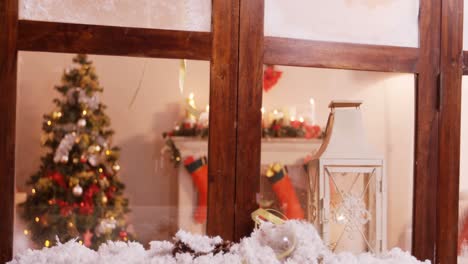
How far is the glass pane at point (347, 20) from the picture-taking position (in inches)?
55.7

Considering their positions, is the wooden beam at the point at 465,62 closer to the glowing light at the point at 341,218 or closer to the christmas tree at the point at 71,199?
the glowing light at the point at 341,218

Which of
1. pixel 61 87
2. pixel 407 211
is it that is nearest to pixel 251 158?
pixel 407 211

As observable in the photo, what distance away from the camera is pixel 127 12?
134cm

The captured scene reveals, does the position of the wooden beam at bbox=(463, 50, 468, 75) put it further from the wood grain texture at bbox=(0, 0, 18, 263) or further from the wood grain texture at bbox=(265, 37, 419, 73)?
the wood grain texture at bbox=(0, 0, 18, 263)

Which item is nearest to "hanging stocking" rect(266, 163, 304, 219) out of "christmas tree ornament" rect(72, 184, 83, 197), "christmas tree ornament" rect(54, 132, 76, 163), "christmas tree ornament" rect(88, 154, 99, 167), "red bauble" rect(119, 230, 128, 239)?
"red bauble" rect(119, 230, 128, 239)

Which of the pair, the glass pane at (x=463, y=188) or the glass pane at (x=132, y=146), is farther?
the glass pane at (x=463, y=188)

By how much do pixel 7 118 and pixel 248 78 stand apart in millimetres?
658

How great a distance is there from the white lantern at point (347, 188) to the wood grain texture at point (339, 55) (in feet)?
0.41

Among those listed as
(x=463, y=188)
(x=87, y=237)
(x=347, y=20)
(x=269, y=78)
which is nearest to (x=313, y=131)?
(x=269, y=78)

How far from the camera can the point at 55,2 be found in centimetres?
130

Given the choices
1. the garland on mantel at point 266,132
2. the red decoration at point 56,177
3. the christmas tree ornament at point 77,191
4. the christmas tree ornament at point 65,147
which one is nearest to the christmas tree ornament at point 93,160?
the christmas tree ornament at point 65,147

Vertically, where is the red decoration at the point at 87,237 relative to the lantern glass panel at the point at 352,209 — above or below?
below

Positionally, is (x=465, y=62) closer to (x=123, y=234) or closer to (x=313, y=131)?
(x=313, y=131)

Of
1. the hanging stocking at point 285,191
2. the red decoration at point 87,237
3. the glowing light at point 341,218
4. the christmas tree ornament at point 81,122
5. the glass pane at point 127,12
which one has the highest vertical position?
the glass pane at point 127,12
